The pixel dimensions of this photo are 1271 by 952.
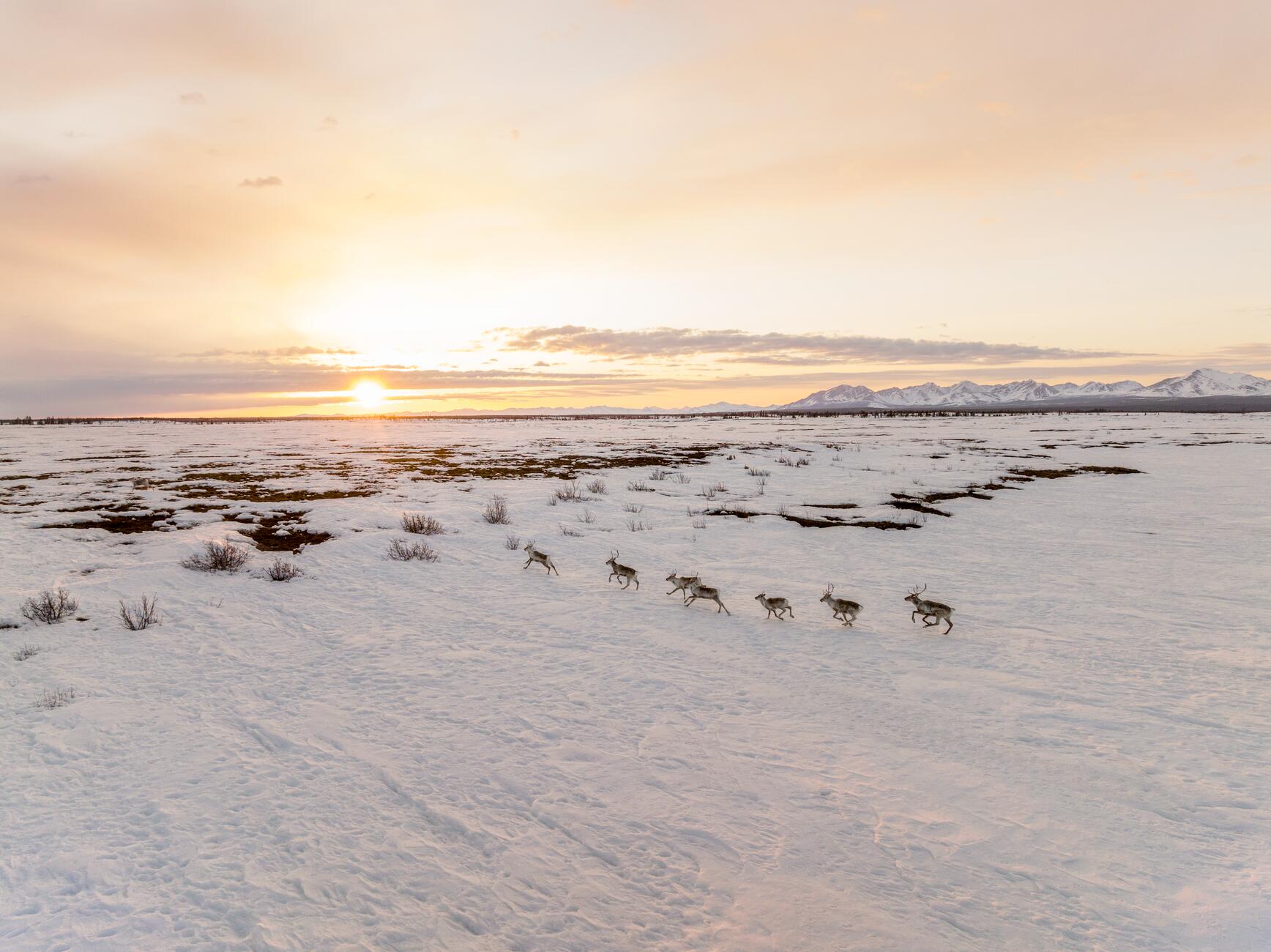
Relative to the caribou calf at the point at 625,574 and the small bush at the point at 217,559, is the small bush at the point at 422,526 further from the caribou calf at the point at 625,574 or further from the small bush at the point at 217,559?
the caribou calf at the point at 625,574

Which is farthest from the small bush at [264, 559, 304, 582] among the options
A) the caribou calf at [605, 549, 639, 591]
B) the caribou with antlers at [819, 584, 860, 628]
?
the caribou with antlers at [819, 584, 860, 628]

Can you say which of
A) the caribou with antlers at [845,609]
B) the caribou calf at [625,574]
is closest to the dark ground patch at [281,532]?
the caribou calf at [625,574]

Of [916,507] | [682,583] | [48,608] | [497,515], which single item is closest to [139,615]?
[48,608]

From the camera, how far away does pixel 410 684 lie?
709 cm

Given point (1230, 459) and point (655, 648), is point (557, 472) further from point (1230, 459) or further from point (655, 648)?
point (1230, 459)

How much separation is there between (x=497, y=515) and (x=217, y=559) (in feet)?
21.0

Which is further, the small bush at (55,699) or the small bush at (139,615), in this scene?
the small bush at (139,615)

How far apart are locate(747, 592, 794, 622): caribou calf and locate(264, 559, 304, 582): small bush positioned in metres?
8.42

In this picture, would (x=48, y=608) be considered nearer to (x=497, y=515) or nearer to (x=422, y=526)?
(x=422, y=526)

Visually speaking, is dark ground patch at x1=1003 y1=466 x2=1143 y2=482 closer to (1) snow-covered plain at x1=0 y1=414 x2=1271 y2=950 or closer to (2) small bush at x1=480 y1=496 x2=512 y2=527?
(1) snow-covered plain at x1=0 y1=414 x2=1271 y2=950

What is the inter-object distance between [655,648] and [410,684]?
10.3 ft

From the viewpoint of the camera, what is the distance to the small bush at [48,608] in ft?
28.5

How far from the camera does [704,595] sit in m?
9.59

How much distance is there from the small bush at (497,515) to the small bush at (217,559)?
5.60 m
